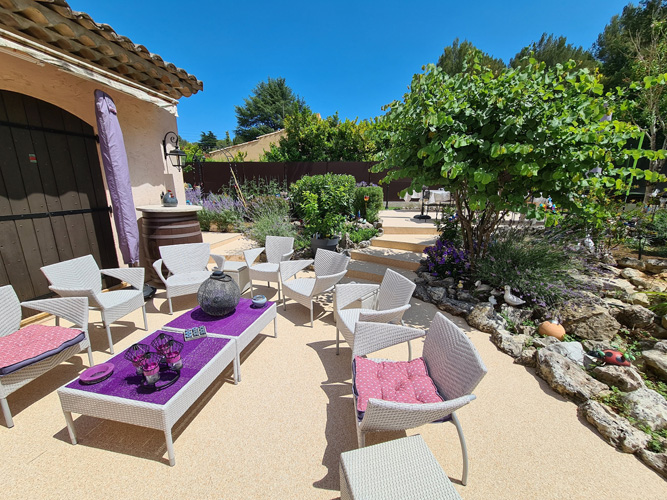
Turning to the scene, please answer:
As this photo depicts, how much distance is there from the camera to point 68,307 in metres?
2.34

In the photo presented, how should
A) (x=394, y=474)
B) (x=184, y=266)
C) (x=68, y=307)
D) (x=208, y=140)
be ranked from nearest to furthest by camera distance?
(x=394, y=474) < (x=68, y=307) < (x=184, y=266) < (x=208, y=140)

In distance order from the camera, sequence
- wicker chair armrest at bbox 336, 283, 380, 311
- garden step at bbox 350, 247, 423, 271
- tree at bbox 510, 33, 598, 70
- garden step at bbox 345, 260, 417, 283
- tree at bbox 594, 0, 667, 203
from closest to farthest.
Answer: wicker chair armrest at bbox 336, 283, 380, 311, garden step at bbox 345, 260, 417, 283, garden step at bbox 350, 247, 423, 271, tree at bbox 594, 0, 667, 203, tree at bbox 510, 33, 598, 70

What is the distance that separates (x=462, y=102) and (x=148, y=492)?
3.91 m

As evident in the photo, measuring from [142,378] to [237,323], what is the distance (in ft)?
2.69

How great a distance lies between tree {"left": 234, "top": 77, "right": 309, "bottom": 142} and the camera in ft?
90.2

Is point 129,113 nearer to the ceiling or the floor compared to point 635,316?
nearer to the ceiling

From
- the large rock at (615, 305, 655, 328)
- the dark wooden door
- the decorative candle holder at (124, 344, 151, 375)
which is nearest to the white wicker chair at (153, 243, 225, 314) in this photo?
the dark wooden door

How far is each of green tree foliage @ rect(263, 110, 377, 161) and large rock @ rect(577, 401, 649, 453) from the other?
1446cm

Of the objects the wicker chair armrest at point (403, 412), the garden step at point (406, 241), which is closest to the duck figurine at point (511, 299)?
the garden step at point (406, 241)

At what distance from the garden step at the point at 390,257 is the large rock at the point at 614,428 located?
296 cm

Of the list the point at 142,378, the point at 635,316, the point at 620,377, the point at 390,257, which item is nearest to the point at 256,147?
the point at 390,257

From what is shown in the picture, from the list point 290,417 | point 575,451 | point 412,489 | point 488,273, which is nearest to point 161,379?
point 290,417

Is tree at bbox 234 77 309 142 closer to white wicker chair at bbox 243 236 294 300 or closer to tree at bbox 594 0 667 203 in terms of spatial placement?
tree at bbox 594 0 667 203

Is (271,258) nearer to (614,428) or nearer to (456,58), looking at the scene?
(614,428)
